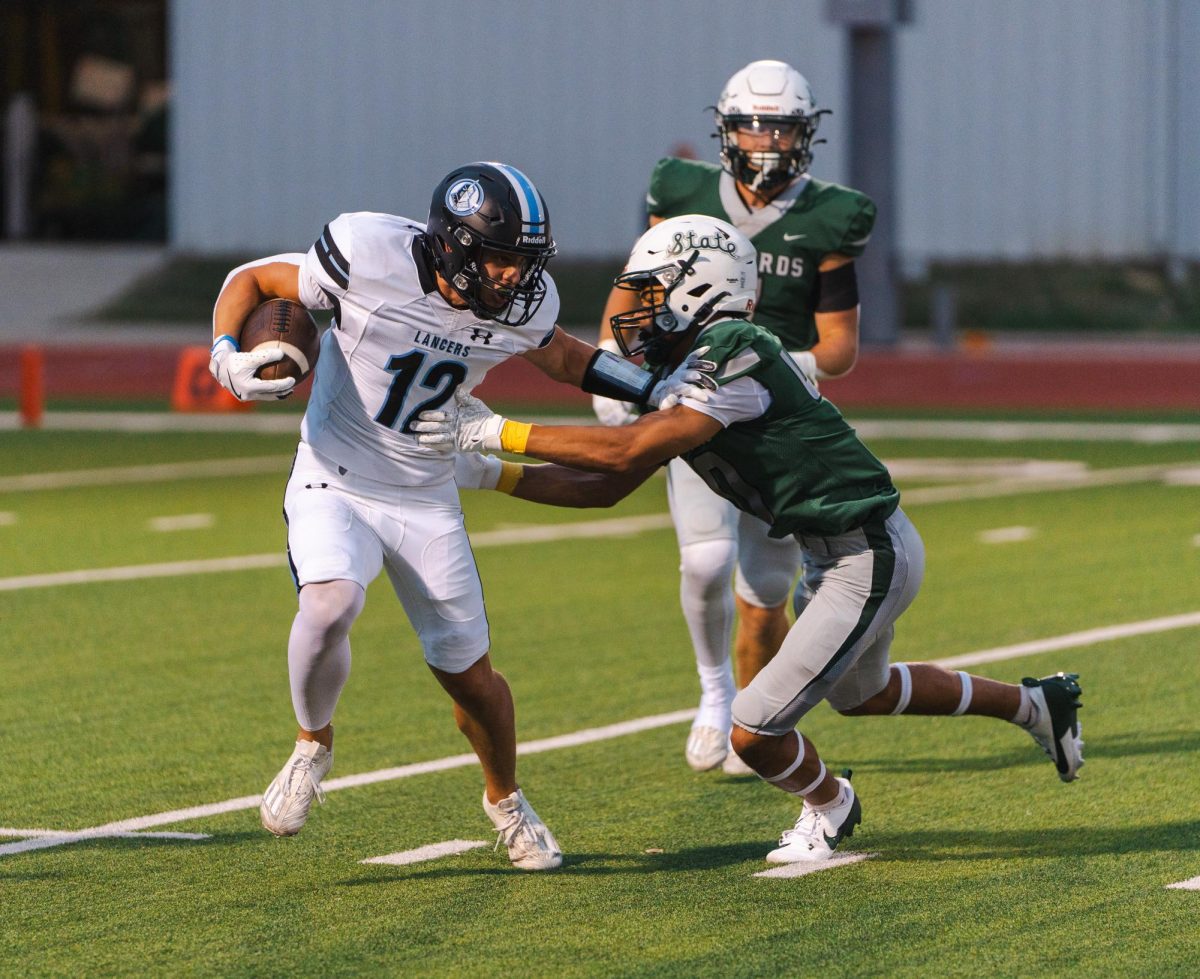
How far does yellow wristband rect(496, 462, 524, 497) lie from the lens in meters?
5.59

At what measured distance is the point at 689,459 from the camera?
215 inches

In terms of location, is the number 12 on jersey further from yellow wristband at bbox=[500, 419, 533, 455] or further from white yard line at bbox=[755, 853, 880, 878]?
white yard line at bbox=[755, 853, 880, 878]

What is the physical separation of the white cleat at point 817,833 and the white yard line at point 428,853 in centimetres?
74

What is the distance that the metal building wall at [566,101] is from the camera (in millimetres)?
27344

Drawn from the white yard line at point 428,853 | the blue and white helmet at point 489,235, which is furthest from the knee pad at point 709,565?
the blue and white helmet at point 489,235

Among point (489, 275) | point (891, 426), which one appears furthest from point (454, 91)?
point (489, 275)

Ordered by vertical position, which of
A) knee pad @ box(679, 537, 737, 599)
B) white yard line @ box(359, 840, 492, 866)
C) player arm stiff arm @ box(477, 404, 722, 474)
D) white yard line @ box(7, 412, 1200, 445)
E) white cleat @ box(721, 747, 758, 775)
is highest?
player arm stiff arm @ box(477, 404, 722, 474)

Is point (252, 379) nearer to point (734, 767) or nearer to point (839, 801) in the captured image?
point (839, 801)

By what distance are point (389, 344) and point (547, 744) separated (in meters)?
1.84

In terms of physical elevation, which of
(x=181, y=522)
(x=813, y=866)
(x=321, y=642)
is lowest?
(x=181, y=522)

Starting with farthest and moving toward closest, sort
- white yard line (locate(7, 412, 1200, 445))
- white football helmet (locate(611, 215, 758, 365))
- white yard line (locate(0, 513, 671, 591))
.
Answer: white yard line (locate(7, 412, 1200, 445))
white yard line (locate(0, 513, 671, 591))
white football helmet (locate(611, 215, 758, 365))

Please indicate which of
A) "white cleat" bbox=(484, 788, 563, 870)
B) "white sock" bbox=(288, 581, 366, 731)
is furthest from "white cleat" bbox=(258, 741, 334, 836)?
"white cleat" bbox=(484, 788, 563, 870)

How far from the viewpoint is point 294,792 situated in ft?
17.2

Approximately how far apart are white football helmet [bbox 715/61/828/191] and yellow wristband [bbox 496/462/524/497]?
1.56 m
